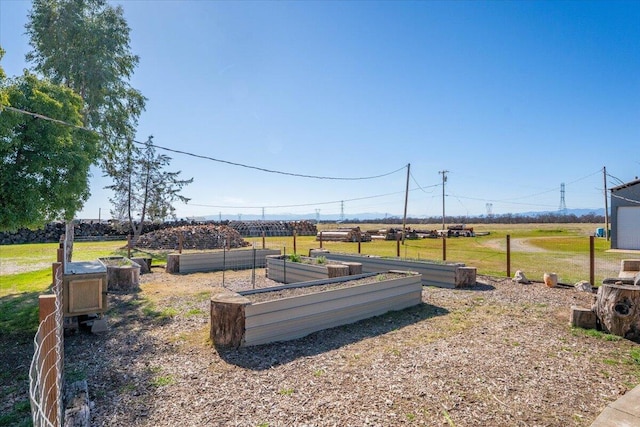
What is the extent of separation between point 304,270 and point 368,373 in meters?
5.54

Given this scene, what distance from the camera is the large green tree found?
512 inches

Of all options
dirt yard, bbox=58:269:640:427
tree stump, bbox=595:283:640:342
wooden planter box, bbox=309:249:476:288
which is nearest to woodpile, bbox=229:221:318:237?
wooden planter box, bbox=309:249:476:288

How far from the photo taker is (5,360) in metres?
4.44

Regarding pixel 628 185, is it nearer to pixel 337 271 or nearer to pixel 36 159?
pixel 337 271

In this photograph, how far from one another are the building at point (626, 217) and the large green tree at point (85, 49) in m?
25.7

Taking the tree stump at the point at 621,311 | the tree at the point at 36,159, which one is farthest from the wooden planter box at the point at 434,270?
the tree at the point at 36,159

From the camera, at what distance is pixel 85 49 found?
43.1 feet

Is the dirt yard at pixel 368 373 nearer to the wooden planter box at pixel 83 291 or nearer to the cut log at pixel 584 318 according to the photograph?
the cut log at pixel 584 318


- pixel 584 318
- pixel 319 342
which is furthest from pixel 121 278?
pixel 584 318

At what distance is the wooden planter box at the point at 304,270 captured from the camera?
848cm

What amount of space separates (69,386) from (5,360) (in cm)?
200

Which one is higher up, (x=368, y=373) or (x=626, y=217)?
(x=626, y=217)

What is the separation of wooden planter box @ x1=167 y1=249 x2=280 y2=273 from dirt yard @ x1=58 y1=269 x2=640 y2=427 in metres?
5.30

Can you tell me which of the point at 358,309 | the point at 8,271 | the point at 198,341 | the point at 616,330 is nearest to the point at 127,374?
the point at 198,341
